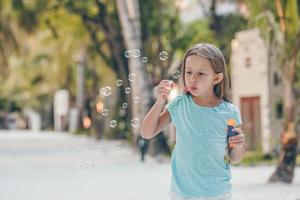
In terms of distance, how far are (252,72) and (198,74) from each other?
1890 cm

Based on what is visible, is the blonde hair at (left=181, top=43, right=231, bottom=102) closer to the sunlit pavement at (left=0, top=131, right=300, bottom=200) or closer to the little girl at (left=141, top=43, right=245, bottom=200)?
the little girl at (left=141, top=43, right=245, bottom=200)

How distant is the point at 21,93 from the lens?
69.1m

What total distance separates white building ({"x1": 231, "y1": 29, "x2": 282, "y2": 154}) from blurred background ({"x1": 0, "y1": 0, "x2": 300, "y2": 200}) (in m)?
0.03

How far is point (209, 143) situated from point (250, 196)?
7.55 meters

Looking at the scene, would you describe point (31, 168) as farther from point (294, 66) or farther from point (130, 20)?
point (294, 66)

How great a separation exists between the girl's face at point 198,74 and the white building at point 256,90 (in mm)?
16911

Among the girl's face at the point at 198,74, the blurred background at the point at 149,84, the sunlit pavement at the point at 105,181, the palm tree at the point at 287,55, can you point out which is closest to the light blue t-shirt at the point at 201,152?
the girl's face at the point at 198,74

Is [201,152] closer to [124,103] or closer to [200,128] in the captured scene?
[200,128]

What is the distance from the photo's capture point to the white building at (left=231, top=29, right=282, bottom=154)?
21.7 m

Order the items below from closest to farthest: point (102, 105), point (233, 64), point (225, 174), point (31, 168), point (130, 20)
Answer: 1. point (225, 174)
2. point (31, 168)
3. point (130, 20)
4. point (233, 64)
5. point (102, 105)

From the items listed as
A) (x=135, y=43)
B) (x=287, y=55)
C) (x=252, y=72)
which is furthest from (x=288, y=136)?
(x=252, y=72)

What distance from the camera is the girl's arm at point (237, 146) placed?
3887 mm

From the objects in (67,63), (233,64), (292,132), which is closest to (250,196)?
(292,132)

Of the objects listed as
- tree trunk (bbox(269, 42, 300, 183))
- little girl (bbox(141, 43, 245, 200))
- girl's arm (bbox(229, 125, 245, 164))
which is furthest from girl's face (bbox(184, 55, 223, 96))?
tree trunk (bbox(269, 42, 300, 183))
